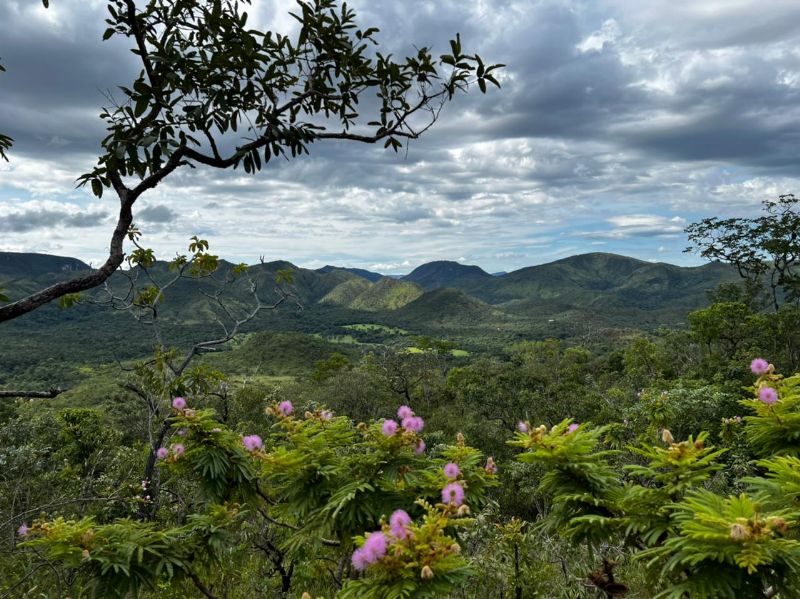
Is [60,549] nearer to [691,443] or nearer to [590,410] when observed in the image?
[691,443]

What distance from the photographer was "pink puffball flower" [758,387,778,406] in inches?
129

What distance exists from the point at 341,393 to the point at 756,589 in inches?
1775

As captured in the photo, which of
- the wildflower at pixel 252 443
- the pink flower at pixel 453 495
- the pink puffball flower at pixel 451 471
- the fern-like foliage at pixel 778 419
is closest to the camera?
the pink flower at pixel 453 495

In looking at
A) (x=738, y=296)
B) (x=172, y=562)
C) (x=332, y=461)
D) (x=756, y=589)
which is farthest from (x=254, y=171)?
(x=738, y=296)

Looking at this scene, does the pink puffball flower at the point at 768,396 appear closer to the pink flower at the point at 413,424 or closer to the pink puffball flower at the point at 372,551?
the pink flower at the point at 413,424

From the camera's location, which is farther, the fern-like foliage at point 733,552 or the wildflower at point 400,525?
the wildflower at point 400,525

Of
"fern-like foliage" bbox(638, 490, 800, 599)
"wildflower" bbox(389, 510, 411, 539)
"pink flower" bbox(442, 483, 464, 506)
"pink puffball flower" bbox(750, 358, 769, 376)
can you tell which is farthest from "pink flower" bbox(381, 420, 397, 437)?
"pink puffball flower" bbox(750, 358, 769, 376)

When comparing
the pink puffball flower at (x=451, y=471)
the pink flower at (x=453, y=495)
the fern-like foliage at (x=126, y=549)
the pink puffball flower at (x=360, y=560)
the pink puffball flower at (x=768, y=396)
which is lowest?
the fern-like foliage at (x=126, y=549)

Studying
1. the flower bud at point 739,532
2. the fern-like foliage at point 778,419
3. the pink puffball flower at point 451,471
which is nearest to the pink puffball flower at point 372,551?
the pink puffball flower at point 451,471

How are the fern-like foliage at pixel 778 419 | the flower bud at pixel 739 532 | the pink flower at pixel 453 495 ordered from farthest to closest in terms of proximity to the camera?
the fern-like foliage at pixel 778 419 < the pink flower at pixel 453 495 < the flower bud at pixel 739 532

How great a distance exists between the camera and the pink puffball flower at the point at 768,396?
129 inches

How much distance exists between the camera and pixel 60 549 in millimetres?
3094

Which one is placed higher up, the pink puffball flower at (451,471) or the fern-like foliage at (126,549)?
the pink puffball flower at (451,471)

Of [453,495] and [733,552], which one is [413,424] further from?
[733,552]
